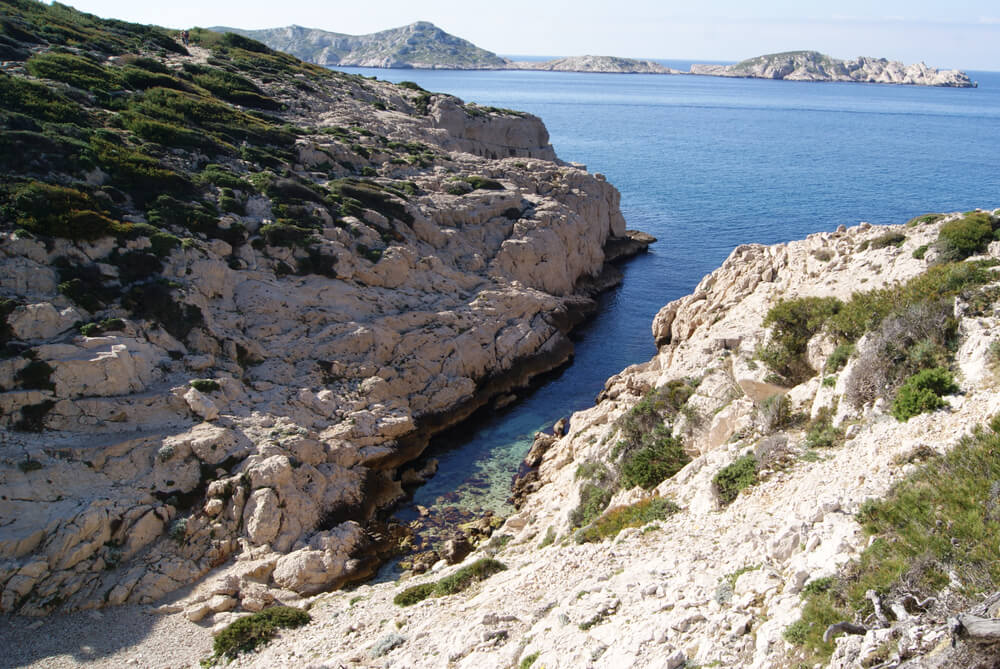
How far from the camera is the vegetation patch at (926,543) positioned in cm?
855

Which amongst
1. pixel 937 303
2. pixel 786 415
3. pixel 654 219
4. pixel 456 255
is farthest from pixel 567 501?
pixel 654 219

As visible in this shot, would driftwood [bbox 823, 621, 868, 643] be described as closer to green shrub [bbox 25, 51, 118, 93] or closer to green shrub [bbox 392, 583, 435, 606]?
green shrub [bbox 392, 583, 435, 606]

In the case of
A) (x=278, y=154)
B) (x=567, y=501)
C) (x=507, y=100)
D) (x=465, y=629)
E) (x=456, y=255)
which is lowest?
(x=567, y=501)

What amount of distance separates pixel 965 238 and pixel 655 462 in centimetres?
1345

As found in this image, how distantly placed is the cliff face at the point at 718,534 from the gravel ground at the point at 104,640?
113 inches

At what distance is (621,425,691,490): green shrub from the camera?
1959 cm

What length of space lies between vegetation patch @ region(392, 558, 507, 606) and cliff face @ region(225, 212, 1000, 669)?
0.41 metres

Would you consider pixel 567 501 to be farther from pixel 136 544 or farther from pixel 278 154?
pixel 278 154

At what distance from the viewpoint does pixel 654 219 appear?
71.7 metres

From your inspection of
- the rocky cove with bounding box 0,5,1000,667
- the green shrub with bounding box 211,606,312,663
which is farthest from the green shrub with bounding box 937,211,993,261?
the green shrub with bounding box 211,606,312,663

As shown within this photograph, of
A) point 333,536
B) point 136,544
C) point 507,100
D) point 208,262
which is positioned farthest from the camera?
point 507,100

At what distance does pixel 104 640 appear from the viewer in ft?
62.0

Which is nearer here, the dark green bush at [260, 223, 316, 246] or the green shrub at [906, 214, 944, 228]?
the green shrub at [906, 214, 944, 228]

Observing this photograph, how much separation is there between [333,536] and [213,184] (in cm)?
2451
